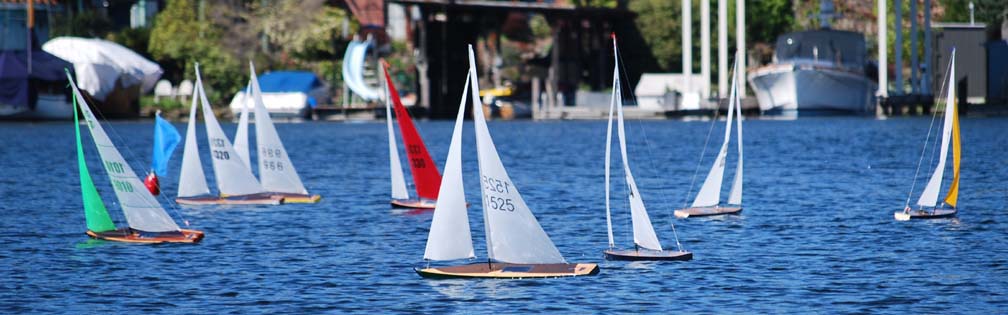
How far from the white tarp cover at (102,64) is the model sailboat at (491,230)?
106844mm

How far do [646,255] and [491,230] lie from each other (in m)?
6.14

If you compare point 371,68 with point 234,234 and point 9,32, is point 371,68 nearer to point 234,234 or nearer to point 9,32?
point 9,32

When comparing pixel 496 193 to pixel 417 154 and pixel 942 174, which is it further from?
pixel 942 174

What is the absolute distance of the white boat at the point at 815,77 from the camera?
134250 mm

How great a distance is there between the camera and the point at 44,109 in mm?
143875

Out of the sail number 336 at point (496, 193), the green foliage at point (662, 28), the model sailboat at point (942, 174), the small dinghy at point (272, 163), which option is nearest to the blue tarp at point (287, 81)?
the green foliage at point (662, 28)

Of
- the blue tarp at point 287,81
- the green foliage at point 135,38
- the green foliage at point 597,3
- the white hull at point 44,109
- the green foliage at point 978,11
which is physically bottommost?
the white hull at point 44,109

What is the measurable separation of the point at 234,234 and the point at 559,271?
15.3 m

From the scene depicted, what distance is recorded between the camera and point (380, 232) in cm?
5019

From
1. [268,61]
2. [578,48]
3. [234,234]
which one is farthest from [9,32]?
[234,234]

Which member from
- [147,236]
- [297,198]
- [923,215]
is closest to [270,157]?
[297,198]

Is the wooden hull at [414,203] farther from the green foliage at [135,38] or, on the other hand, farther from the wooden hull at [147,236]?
the green foliage at [135,38]

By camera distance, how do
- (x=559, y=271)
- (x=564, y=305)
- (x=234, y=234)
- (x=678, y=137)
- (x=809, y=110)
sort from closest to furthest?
1. (x=564, y=305)
2. (x=559, y=271)
3. (x=234, y=234)
4. (x=678, y=137)
5. (x=809, y=110)

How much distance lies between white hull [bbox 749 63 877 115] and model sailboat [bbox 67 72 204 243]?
301 feet
